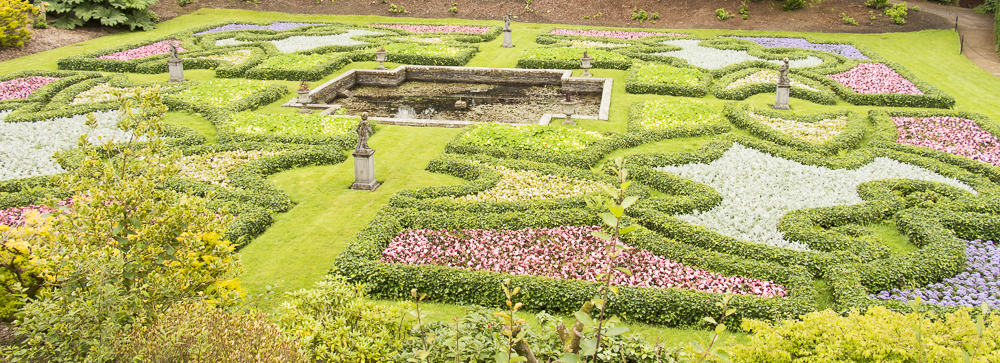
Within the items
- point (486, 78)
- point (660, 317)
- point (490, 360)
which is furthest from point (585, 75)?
point (490, 360)

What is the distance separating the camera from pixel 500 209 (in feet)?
35.1

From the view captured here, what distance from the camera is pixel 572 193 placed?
11.4 metres

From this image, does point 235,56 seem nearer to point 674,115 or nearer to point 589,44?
point 589,44

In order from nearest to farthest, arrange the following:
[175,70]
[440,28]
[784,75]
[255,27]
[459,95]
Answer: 1. [784,75]
2. [175,70]
3. [459,95]
4. [255,27]
5. [440,28]

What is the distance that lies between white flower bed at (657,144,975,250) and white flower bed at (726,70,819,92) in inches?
257

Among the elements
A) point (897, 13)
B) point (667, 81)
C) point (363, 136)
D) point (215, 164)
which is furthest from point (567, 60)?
point (897, 13)

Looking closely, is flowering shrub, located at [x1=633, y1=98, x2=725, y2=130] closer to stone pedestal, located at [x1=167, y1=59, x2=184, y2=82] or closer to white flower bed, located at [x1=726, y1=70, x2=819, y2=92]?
white flower bed, located at [x1=726, y1=70, x2=819, y2=92]

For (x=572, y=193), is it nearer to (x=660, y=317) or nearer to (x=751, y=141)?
(x=660, y=317)

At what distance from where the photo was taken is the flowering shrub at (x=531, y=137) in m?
13.7

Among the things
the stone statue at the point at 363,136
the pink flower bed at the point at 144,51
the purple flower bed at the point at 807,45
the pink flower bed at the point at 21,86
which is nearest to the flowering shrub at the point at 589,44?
the purple flower bed at the point at 807,45

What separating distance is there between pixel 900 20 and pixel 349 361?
113 ft

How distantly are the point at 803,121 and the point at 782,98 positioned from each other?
1.50 metres

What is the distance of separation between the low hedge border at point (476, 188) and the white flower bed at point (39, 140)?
567cm

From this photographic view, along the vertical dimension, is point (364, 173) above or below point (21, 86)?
below
